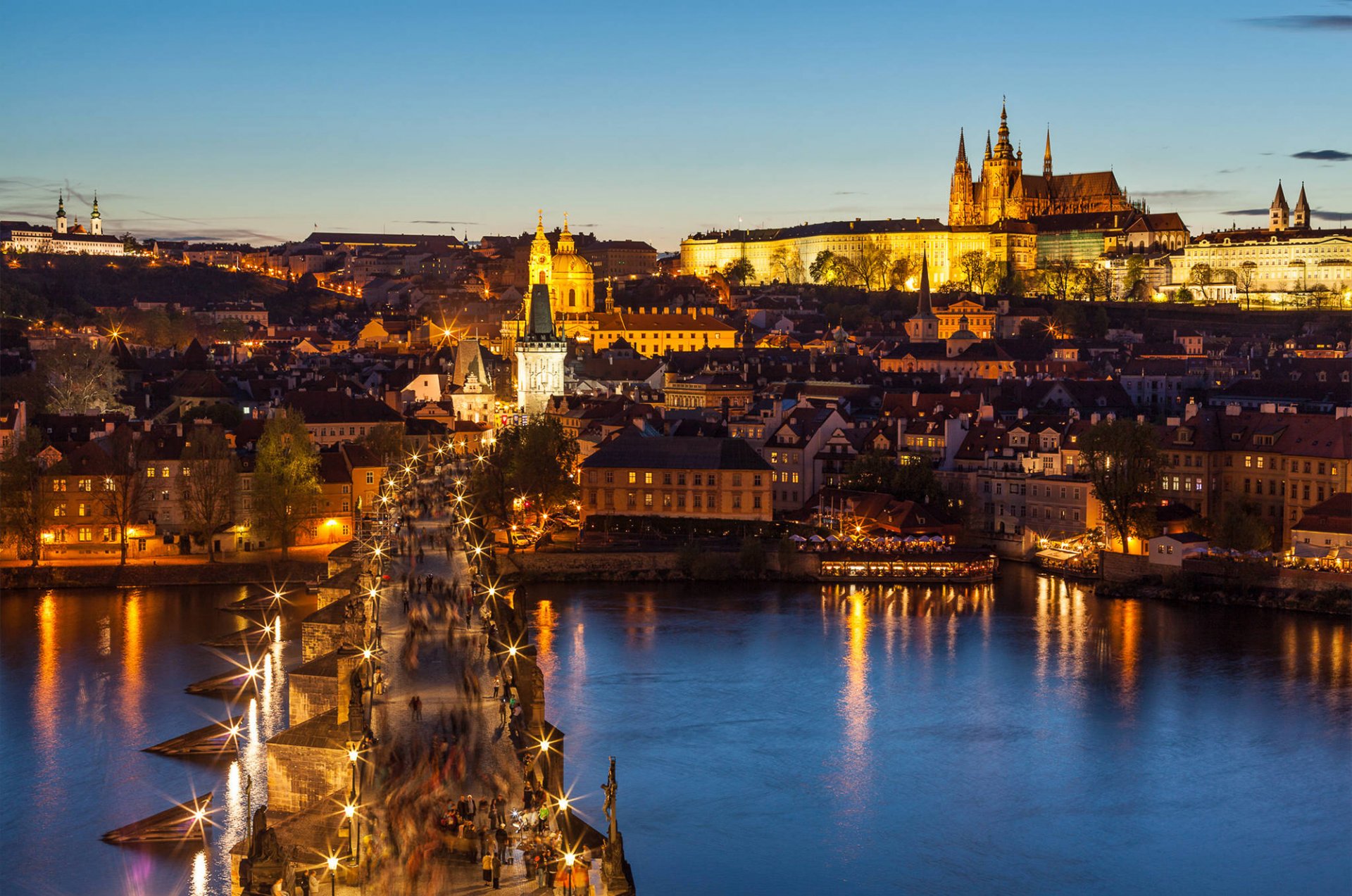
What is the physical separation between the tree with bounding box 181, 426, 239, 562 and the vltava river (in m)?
4.92

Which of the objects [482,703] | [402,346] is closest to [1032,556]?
[482,703]

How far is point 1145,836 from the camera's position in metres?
13.6

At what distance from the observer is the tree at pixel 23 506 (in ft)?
78.1

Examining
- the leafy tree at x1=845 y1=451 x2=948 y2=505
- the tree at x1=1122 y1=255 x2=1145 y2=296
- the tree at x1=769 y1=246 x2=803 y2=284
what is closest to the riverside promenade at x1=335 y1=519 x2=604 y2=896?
the leafy tree at x1=845 y1=451 x2=948 y2=505

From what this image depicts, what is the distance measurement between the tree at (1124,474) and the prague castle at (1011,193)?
189ft

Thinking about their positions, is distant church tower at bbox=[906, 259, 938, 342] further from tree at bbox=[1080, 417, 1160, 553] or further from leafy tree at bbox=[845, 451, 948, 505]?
tree at bbox=[1080, 417, 1160, 553]

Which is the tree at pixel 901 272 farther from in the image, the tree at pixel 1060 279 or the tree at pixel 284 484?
the tree at pixel 284 484

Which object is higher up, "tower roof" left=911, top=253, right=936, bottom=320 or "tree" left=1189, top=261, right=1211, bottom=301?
"tree" left=1189, top=261, right=1211, bottom=301

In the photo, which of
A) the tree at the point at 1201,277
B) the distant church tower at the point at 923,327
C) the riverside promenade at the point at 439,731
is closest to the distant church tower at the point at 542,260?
the distant church tower at the point at 923,327

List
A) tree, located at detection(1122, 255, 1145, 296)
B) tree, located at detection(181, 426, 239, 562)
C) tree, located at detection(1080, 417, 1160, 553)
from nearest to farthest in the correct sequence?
tree, located at detection(1080, 417, 1160, 553), tree, located at detection(181, 426, 239, 562), tree, located at detection(1122, 255, 1145, 296)

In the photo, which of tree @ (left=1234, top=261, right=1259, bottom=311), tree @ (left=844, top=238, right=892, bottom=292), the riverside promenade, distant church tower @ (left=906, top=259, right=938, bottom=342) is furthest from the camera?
tree @ (left=844, top=238, right=892, bottom=292)

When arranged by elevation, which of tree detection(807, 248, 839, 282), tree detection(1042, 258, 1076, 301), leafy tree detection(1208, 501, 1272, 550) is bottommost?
leafy tree detection(1208, 501, 1272, 550)

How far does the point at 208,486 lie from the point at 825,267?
5327cm

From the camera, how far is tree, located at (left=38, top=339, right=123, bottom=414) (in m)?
33.5
